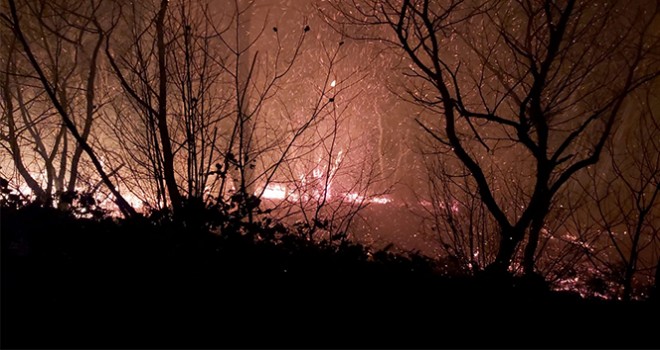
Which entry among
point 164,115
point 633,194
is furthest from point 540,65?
point 164,115

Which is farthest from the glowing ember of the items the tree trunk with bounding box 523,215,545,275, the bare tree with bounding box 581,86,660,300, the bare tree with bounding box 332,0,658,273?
the bare tree with bounding box 581,86,660,300

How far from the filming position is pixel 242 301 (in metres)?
3.46

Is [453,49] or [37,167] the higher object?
[453,49]

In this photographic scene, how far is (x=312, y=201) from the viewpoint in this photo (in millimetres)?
6785

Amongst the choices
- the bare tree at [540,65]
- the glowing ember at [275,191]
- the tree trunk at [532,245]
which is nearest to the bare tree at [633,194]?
the bare tree at [540,65]

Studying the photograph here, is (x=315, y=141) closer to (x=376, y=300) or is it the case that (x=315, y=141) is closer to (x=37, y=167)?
(x=376, y=300)

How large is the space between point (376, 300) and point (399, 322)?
Result: 0.32 meters

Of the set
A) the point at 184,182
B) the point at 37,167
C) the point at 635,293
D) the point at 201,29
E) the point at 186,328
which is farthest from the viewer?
the point at 37,167

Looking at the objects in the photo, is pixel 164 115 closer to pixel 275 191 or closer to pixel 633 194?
pixel 275 191

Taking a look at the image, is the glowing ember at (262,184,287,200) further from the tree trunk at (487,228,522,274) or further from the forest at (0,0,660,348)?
the tree trunk at (487,228,522,274)

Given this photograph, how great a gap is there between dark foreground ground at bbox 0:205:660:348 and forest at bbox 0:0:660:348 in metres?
0.02

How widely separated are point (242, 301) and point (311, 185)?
130 inches

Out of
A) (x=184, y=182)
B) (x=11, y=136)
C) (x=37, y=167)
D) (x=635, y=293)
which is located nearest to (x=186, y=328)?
(x=184, y=182)

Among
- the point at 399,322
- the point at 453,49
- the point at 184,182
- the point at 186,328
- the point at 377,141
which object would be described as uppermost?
the point at 453,49
